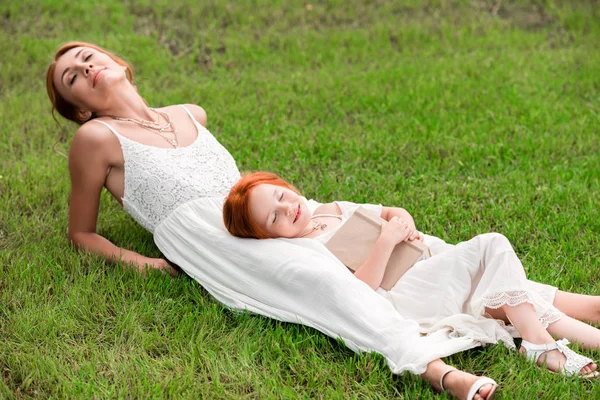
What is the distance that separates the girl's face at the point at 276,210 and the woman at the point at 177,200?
0.09 metres

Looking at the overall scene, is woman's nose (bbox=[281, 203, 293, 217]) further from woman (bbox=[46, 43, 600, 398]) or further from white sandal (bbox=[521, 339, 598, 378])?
white sandal (bbox=[521, 339, 598, 378])

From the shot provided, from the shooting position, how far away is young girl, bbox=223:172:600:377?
9.57 feet

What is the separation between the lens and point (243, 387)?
287cm

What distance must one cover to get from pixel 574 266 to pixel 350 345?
1.37 meters

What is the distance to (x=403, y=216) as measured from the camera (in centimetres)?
351

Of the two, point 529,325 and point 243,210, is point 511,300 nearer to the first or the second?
point 529,325

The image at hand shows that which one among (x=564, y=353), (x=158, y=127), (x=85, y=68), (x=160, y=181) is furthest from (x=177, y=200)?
(x=564, y=353)

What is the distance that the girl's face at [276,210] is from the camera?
10.6 ft

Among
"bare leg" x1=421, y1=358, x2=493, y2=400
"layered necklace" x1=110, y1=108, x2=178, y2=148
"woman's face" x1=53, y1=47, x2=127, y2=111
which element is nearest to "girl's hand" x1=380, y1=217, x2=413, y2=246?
"bare leg" x1=421, y1=358, x2=493, y2=400

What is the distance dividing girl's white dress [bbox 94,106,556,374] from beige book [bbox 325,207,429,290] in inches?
2.9

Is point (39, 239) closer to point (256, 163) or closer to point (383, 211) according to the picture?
point (256, 163)

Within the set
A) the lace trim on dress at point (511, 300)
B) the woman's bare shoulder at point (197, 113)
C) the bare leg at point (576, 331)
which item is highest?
the woman's bare shoulder at point (197, 113)

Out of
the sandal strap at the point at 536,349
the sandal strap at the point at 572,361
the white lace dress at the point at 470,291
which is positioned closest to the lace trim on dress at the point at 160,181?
the white lace dress at the point at 470,291

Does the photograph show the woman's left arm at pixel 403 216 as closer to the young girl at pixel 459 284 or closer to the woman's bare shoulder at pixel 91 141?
the young girl at pixel 459 284
